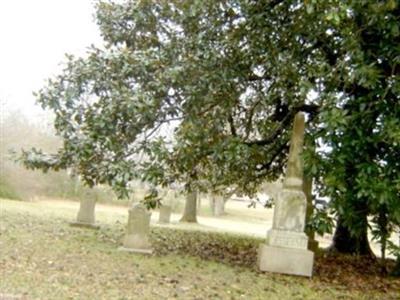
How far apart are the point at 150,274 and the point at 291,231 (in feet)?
9.91

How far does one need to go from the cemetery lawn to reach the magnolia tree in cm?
122

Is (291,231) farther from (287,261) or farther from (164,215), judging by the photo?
(164,215)

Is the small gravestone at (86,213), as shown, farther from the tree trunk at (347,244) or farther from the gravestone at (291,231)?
the tree trunk at (347,244)

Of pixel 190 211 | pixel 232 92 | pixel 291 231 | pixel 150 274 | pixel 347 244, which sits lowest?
pixel 150 274

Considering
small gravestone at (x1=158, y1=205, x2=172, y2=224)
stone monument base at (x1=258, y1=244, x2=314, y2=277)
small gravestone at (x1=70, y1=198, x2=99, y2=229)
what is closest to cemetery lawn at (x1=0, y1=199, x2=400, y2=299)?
stone monument base at (x1=258, y1=244, x2=314, y2=277)

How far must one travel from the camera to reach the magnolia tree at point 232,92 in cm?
809

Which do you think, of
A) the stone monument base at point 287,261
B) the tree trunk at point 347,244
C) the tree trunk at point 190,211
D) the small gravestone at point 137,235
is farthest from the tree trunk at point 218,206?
the stone monument base at point 287,261

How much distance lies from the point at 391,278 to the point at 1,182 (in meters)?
23.0

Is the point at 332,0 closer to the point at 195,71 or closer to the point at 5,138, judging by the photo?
the point at 195,71

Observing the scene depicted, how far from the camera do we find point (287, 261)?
9211mm

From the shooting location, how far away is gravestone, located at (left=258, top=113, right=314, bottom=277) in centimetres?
921

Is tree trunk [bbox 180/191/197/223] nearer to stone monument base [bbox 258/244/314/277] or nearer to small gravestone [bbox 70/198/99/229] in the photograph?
small gravestone [bbox 70/198/99/229]

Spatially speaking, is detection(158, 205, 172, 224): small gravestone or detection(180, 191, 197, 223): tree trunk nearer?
detection(158, 205, 172, 224): small gravestone

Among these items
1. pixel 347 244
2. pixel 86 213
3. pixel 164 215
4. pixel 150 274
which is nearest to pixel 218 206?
pixel 164 215
